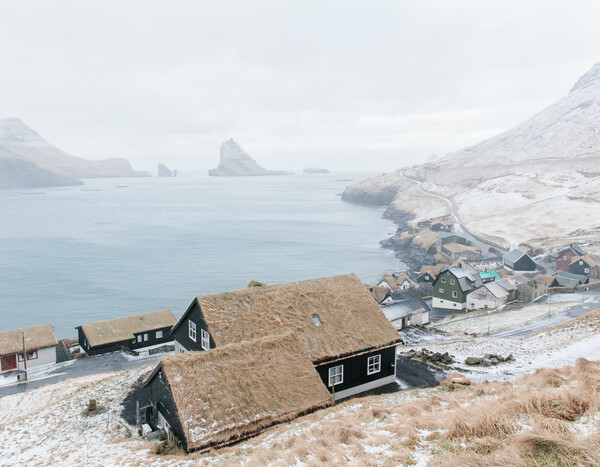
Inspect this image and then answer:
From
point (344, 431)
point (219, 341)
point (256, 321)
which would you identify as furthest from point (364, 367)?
point (344, 431)

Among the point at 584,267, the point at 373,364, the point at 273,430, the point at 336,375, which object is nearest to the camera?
the point at 273,430

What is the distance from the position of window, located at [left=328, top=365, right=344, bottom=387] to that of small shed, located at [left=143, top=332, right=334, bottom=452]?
8.11 ft

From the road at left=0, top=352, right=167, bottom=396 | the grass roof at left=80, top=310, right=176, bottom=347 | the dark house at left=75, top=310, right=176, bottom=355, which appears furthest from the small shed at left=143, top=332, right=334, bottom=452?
the grass roof at left=80, top=310, right=176, bottom=347

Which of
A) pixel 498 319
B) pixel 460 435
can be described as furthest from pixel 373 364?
pixel 498 319

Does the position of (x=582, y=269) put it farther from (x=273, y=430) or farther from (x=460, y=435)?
(x=460, y=435)

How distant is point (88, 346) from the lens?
1724 inches

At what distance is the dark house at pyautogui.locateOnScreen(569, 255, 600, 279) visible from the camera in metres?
65.4

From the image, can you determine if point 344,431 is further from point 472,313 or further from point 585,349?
point 472,313

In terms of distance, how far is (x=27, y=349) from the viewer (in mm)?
41625

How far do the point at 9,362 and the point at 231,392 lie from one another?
36.2 m

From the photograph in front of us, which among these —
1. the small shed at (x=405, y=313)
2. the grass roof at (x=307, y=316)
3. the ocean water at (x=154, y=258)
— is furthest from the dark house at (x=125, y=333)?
the grass roof at (x=307, y=316)

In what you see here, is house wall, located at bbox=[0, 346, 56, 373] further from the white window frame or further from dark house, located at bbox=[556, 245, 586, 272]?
dark house, located at bbox=[556, 245, 586, 272]

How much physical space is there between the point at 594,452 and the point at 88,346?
46.0 metres

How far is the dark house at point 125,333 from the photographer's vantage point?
144ft
